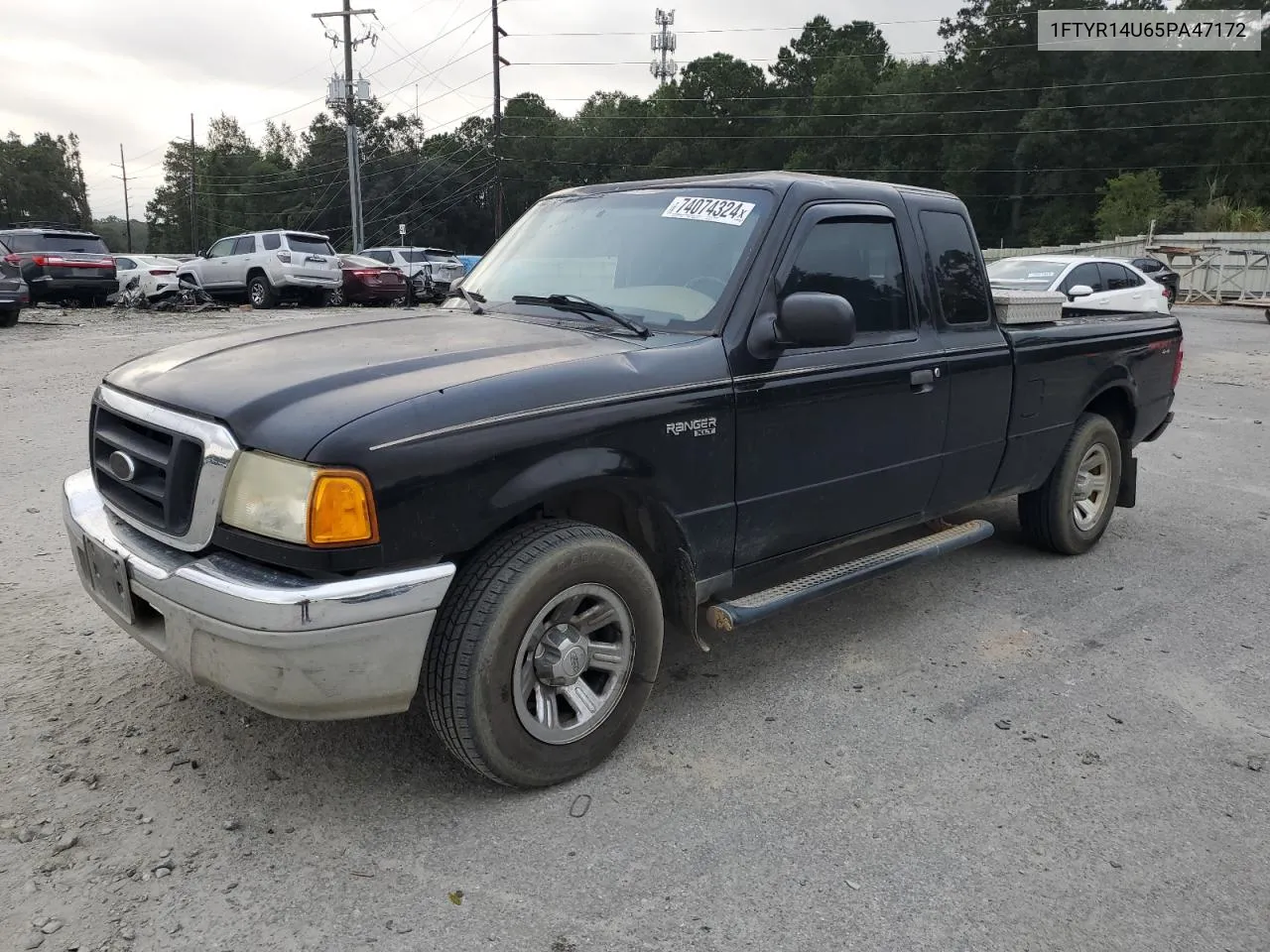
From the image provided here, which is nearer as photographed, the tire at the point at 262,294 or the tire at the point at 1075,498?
the tire at the point at 1075,498

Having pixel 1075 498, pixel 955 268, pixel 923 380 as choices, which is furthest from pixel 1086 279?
pixel 923 380

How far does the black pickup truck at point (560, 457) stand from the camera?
244 centimetres

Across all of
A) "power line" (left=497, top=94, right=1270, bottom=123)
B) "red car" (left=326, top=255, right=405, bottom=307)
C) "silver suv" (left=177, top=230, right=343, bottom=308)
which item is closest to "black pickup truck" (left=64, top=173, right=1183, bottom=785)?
"silver suv" (left=177, top=230, right=343, bottom=308)

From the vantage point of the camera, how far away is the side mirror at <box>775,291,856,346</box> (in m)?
3.11

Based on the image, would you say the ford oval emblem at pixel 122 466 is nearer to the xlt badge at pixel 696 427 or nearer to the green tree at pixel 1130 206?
the xlt badge at pixel 696 427

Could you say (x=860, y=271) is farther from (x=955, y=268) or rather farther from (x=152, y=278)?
(x=152, y=278)

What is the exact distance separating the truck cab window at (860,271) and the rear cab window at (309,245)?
19.5 meters

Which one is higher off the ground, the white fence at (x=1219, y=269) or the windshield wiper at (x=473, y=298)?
the white fence at (x=1219, y=269)

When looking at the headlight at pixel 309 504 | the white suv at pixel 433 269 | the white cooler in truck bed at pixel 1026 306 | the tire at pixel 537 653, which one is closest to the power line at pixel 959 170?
the white suv at pixel 433 269

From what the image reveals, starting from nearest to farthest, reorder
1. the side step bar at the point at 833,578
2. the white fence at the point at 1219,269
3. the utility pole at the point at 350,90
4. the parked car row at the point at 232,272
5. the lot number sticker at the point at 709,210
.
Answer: the side step bar at the point at 833,578 → the lot number sticker at the point at 709,210 → the parked car row at the point at 232,272 → the white fence at the point at 1219,269 → the utility pole at the point at 350,90

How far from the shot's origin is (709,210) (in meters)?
3.58

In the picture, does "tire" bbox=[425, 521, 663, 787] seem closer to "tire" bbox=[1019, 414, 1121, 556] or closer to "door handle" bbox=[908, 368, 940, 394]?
"door handle" bbox=[908, 368, 940, 394]

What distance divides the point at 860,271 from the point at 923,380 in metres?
0.53

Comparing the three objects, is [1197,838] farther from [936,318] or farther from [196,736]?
[196,736]
